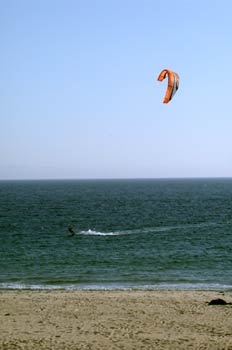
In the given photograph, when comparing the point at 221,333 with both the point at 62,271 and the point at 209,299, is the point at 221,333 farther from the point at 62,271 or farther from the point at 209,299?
the point at 62,271

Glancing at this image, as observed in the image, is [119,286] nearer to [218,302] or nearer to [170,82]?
[218,302]

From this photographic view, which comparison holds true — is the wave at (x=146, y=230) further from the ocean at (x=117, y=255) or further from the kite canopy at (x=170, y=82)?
the kite canopy at (x=170, y=82)

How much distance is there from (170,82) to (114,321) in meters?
9.01

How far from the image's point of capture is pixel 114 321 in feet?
62.3

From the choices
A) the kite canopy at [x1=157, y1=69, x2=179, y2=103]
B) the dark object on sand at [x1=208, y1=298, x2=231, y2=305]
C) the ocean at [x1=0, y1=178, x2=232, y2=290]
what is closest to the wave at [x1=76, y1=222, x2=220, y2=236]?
the ocean at [x1=0, y1=178, x2=232, y2=290]

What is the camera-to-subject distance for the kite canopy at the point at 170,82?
20319mm

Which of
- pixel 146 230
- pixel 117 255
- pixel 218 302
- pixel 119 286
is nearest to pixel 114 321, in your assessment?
pixel 218 302

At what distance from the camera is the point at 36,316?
19.8 meters

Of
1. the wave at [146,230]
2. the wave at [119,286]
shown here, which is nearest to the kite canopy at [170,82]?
the wave at [119,286]

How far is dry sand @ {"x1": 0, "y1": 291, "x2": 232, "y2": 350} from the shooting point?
1631 cm

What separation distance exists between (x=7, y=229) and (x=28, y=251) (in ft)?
55.3

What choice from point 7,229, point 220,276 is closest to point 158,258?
point 220,276

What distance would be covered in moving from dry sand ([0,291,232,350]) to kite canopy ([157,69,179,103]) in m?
7.81

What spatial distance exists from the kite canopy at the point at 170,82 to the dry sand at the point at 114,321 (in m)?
7.81
